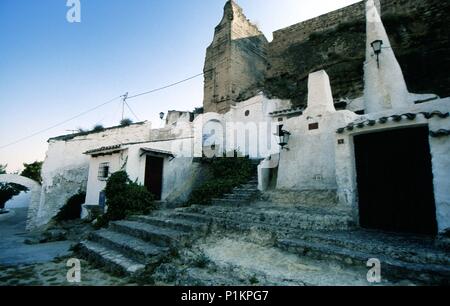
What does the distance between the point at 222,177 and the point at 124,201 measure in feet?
14.2

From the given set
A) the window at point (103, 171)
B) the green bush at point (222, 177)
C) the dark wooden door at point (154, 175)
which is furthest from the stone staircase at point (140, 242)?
the window at point (103, 171)

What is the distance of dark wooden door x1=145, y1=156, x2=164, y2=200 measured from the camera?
11.9 meters

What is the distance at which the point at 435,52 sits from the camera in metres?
12.6

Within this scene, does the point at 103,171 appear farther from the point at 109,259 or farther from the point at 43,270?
the point at 109,259

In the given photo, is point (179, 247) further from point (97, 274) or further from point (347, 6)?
point (347, 6)

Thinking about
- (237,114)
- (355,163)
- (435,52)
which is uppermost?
(435,52)

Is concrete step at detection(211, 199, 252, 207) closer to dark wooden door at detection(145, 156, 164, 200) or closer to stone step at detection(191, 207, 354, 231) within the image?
stone step at detection(191, 207, 354, 231)

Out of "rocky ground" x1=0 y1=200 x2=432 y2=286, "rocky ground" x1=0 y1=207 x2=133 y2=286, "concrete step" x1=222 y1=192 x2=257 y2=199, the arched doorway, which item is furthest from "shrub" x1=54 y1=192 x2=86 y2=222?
"concrete step" x1=222 y1=192 x2=257 y2=199

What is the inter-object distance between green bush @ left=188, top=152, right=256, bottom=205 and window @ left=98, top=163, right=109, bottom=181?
5006 mm

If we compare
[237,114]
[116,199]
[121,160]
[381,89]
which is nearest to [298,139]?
[381,89]

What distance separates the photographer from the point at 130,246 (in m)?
5.29

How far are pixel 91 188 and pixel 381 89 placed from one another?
14.2 metres

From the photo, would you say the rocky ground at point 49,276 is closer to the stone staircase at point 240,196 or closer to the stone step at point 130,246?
the stone step at point 130,246

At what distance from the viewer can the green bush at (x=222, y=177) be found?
9.55 meters
